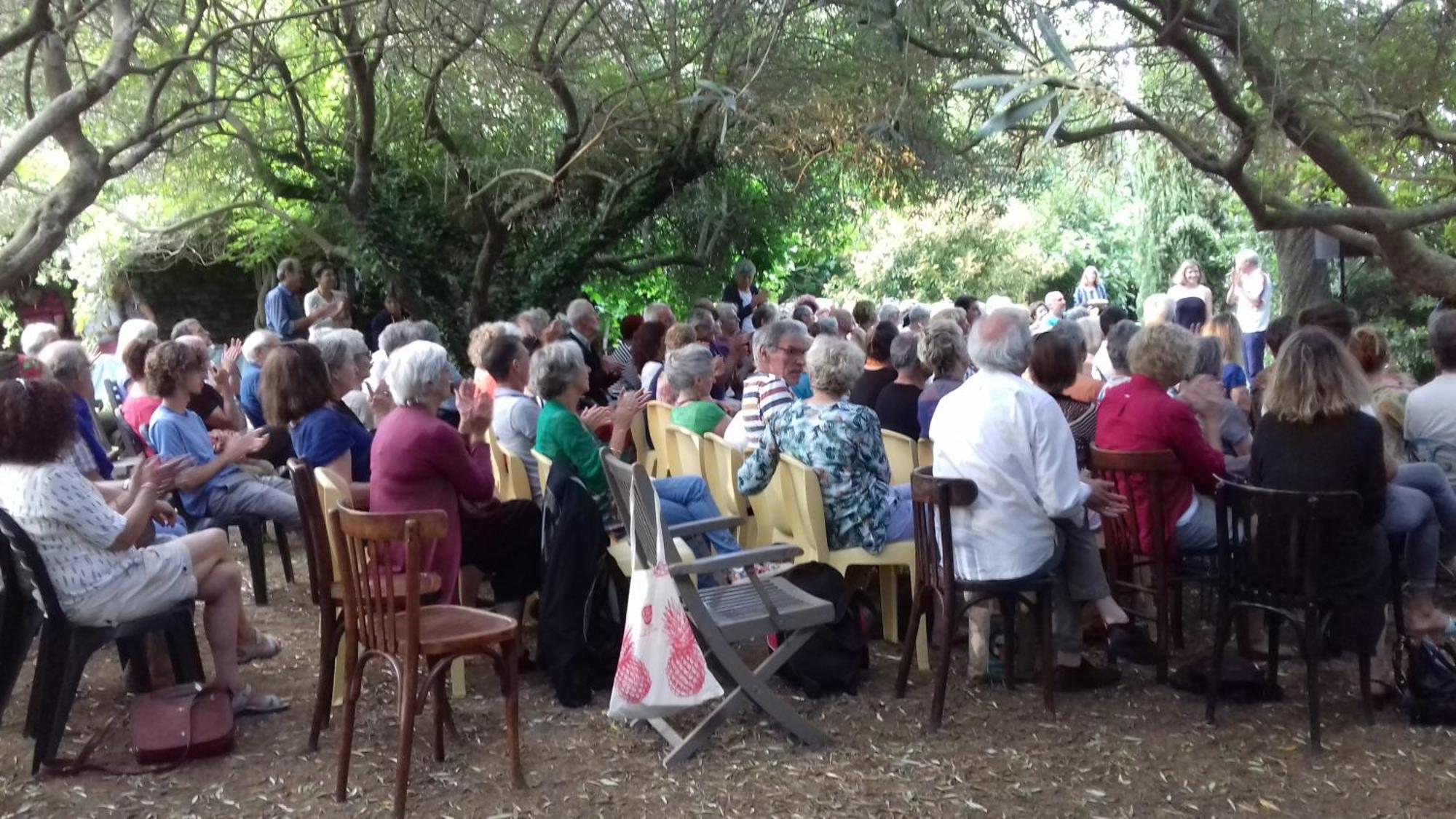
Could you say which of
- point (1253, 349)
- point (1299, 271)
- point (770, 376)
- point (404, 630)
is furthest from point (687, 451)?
point (1253, 349)

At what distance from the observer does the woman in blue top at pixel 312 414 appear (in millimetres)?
5090

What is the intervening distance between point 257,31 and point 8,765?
564 cm

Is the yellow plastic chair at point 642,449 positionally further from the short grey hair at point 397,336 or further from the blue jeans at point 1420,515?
the blue jeans at point 1420,515

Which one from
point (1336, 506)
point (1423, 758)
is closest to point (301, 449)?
point (1336, 506)

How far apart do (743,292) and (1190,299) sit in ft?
15.1

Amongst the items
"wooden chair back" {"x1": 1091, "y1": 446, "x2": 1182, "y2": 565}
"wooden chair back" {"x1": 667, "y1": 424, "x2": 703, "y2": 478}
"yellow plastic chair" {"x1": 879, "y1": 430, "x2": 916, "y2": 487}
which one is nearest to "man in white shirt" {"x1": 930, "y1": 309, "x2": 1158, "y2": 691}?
"wooden chair back" {"x1": 1091, "y1": 446, "x2": 1182, "y2": 565}

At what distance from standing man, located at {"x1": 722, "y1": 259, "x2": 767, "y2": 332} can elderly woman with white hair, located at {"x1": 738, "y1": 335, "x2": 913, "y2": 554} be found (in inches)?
317

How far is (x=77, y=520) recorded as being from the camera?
3904 mm

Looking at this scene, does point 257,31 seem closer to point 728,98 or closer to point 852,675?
point 728,98

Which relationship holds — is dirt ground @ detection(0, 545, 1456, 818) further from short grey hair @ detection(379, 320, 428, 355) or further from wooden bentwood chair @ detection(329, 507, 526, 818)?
short grey hair @ detection(379, 320, 428, 355)

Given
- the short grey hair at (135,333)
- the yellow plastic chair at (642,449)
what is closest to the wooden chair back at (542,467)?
the yellow plastic chair at (642,449)

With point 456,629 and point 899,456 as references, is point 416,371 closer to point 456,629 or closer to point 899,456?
point 456,629

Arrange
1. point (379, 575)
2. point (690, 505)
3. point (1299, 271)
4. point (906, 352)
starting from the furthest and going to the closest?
1. point (1299, 271)
2. point (906, 352)
3. point (690, 505)
4. point (379, 575)

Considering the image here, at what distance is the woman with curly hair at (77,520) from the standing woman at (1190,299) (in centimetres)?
710
